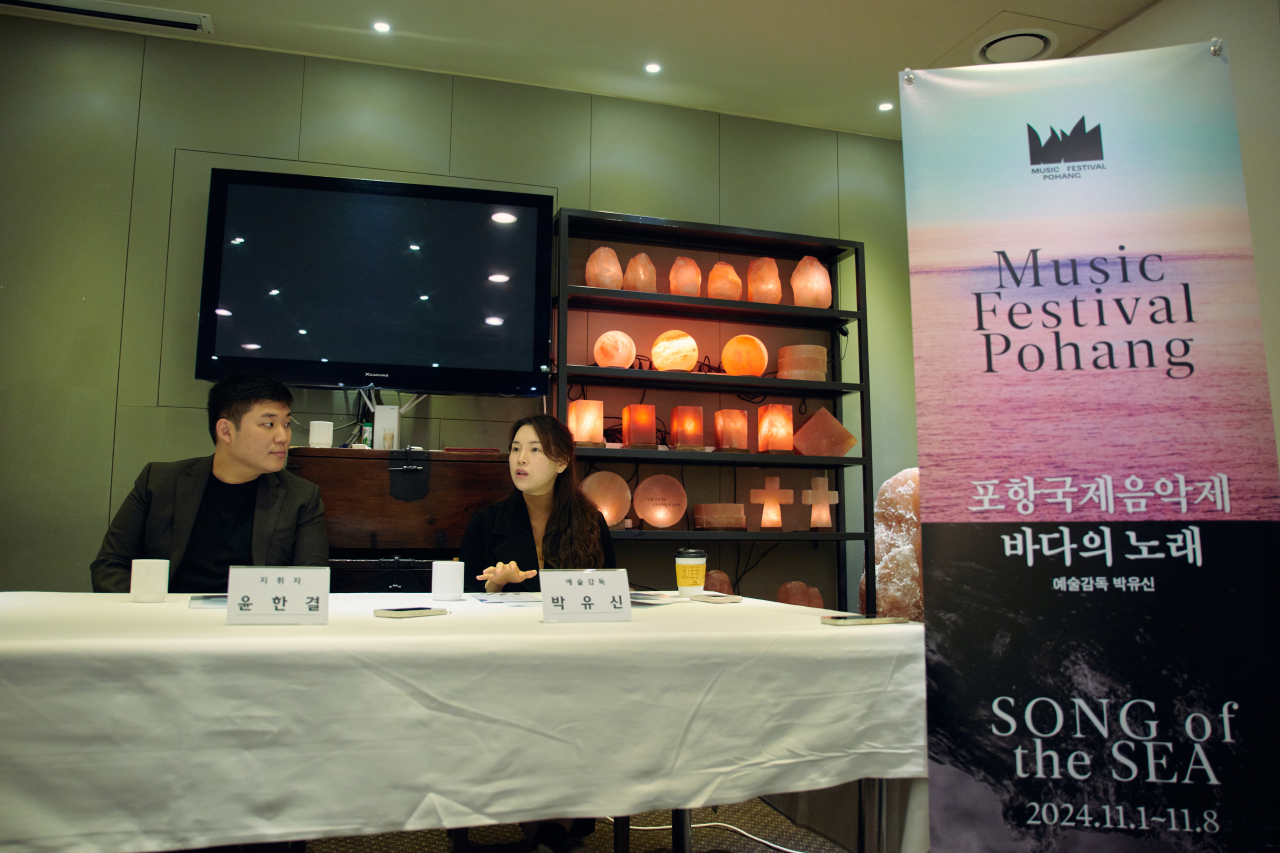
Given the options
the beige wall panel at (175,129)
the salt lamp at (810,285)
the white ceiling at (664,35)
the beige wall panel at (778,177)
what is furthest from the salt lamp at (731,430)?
the beige wall panel at (175,129)

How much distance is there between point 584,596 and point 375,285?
6.95 feet

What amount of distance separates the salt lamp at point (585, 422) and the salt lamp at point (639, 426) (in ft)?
0.37

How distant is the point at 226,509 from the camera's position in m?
2.08

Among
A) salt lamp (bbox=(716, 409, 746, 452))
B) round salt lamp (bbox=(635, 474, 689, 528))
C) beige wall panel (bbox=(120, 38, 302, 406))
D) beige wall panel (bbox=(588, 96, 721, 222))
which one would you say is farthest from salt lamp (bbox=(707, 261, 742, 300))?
beige wall panel (bbox=(120, 38, 302, 406))

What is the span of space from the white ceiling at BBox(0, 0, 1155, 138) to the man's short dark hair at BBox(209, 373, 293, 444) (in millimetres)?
1626

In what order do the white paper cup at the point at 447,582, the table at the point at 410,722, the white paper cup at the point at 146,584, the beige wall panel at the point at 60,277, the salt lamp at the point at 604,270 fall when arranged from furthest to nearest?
the salt lamp at the point at 604,270 < the beige wall panel at the point at 60,277 < the white paper cup at the point at 447,582 < the white paper cup at the point at 146,584 < the table at the point at 410,722

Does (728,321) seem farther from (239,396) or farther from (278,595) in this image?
(278,595)

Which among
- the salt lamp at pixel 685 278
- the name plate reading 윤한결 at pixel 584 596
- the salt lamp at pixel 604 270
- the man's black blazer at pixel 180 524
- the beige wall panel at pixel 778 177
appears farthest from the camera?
the beige wall panel at pixel 778 177

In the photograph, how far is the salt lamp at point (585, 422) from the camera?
317 cm

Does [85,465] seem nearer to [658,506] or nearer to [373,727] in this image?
[658,506]

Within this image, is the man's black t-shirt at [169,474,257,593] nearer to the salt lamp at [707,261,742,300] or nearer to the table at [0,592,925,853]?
the table at [0,592,925,853]

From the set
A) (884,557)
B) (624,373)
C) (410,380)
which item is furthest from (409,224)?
(884,557)

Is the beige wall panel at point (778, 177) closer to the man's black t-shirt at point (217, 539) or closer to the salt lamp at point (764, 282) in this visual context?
the salt lamp at point (764, 282)

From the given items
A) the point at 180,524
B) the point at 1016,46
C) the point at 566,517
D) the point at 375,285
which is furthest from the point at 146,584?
the point at 1016,46
